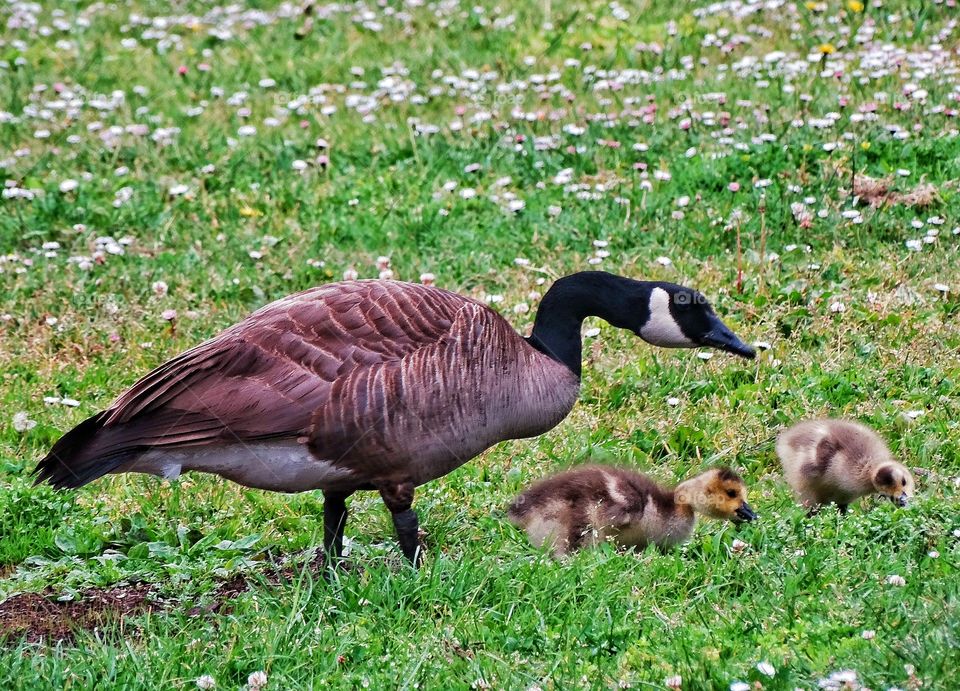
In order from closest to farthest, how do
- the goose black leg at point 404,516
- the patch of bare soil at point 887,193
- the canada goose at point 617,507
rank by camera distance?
the goose black leg at point 404,516
the canada goose at point 617,507
the patch of bare soil at point 887,193

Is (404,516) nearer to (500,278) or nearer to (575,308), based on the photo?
(575,308)

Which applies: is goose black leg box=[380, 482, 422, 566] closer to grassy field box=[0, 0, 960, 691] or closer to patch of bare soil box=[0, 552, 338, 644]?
grassy field box=[0, 0, 960, 691]

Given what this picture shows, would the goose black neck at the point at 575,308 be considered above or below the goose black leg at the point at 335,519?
above

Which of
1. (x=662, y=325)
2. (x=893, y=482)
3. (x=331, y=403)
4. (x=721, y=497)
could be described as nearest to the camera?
(x=331, y=403)

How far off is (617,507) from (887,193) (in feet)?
12.4

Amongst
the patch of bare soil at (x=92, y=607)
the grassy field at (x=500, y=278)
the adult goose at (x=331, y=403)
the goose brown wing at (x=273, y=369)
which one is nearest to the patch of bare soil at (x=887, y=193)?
the grassy field at (x=500, y=278)

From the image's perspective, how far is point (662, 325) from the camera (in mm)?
6012

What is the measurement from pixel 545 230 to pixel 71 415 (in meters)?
3.16

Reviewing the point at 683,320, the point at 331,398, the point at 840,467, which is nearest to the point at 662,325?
the point at 683,320

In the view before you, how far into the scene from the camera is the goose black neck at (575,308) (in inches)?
232

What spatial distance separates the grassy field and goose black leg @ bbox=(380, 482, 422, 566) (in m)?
0.16

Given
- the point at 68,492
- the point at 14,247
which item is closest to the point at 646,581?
the point at 68,492

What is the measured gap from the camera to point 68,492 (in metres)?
6.25

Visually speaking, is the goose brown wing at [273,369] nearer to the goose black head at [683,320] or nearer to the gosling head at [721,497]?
the goose black head at [683,320]
